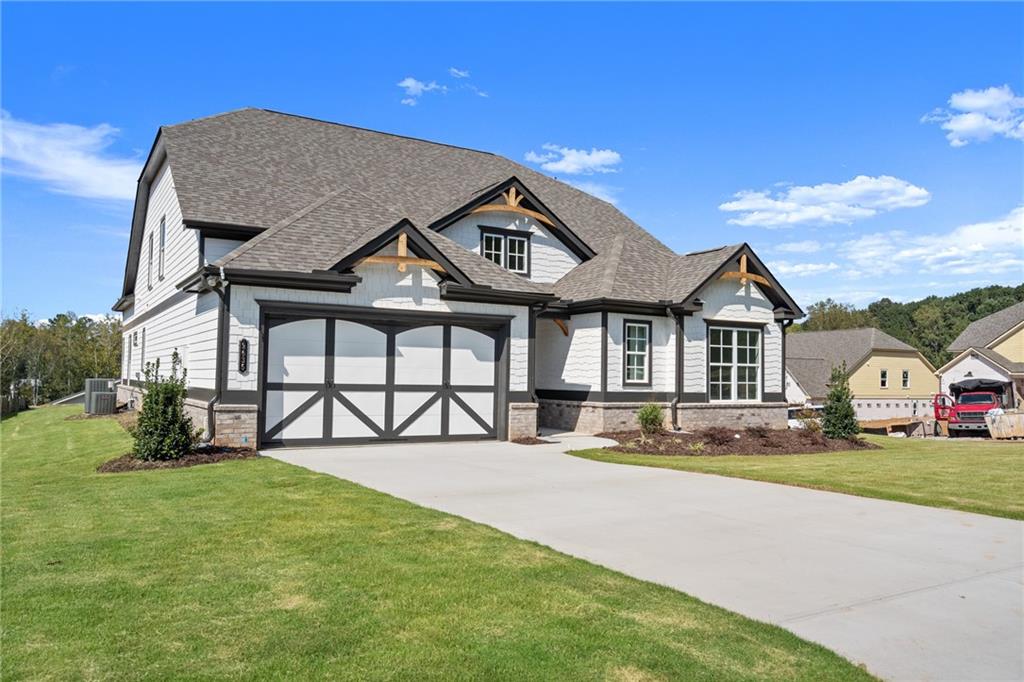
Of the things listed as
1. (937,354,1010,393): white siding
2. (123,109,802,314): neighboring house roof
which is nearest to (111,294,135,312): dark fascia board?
(123,109,802,314): neighboring house roof

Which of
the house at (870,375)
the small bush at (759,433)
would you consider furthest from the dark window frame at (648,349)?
the house at (870,375)

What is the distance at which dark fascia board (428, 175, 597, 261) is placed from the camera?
20.6 meters

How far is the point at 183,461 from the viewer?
1259cm

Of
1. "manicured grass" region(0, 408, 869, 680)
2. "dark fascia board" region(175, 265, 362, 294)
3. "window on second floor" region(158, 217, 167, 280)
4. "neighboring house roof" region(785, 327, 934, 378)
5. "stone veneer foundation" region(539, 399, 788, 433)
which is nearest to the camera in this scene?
"manicured grass" region(0, 408, 869, 680)

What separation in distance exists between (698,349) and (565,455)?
8.08 meters

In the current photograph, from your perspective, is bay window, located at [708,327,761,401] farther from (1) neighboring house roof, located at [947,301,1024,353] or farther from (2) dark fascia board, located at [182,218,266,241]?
(1) neighboring house roof, located at [947,301,1024,353]

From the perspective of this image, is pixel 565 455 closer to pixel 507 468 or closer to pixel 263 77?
pixel 507 468

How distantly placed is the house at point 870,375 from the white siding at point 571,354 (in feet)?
95.6

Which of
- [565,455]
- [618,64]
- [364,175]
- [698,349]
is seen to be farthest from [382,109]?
[565,455]

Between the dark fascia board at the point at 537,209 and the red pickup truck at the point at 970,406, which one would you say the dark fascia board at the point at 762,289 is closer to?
the dark fascia board at the point at 537,209

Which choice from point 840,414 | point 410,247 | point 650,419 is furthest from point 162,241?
point 840,414

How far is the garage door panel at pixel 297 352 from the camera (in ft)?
49.5

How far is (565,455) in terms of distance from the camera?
600 inches

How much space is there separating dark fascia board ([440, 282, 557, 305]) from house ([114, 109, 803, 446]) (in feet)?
0.17
